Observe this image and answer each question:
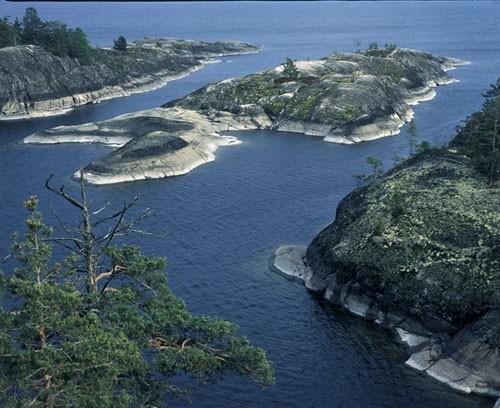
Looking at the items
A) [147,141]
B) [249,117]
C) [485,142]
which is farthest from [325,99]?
[485,142]

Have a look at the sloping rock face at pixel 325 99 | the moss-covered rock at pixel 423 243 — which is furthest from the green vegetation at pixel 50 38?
the moss-covered rock at pixel 423 243

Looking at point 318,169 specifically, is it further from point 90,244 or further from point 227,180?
point 90,244

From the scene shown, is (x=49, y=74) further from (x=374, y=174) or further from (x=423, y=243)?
(x=423, y=243)

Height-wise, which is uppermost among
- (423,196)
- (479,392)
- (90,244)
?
(90,244)

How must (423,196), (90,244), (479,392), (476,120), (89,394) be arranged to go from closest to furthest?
1. (89,394)
2. (90,244)
3. (479,392)
4. (423,196)
5. (476,120)

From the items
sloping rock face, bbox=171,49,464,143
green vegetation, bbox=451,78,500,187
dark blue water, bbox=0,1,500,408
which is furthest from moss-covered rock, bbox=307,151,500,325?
sloping rock face, bbox=171,49,464,143

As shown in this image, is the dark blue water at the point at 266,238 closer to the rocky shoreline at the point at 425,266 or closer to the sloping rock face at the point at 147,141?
the rocky shoreline at the point at 425,266

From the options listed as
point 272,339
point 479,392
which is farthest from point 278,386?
point 479,392
